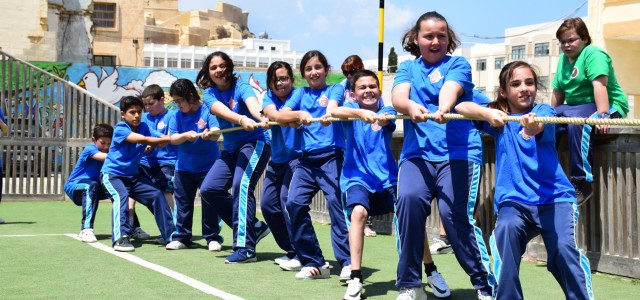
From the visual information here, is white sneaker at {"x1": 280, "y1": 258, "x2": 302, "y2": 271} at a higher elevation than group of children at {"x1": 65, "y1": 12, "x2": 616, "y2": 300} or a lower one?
lower

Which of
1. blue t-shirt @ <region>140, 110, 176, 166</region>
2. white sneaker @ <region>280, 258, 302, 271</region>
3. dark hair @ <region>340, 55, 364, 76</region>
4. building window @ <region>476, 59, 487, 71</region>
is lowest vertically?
white sneaker @ <region>280, 258, 302, 271</region>

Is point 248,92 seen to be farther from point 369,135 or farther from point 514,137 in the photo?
point 514,137

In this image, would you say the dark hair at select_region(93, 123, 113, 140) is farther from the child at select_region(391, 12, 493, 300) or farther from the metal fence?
the metal fence

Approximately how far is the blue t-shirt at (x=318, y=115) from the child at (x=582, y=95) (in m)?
1.91

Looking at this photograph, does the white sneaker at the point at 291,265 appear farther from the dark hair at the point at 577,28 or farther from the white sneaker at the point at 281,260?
the dark hair at the point at 577,28

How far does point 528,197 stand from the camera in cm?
525

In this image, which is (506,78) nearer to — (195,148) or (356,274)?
(356,274)

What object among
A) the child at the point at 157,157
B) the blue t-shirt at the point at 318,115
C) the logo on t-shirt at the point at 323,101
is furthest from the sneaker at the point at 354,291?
the child at the point at 157,157

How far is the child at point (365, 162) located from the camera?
6855mm

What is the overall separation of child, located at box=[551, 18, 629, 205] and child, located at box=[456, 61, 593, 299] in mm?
2600

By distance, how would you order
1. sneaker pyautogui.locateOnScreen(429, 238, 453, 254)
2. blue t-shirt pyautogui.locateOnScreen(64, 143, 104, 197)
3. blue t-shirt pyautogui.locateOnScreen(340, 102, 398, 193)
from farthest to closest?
1. blue t-shirt pyautogui.locateOnScreen(64, 143, 104, 197)
2. sneaker pyautogui.locateOnScreen(429, 238, 453, 254)
3. blue t-shirt pyautogui.locateOnScreen(340, 102, 398, 193)

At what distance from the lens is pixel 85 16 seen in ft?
133

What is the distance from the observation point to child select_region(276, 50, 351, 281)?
24.8 feet

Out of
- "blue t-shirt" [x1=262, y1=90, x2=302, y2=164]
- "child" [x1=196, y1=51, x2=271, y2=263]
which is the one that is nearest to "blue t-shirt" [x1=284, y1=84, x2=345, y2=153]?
"blue t-shirt" [x1=262, y1=90, x2=302, y2=164]
